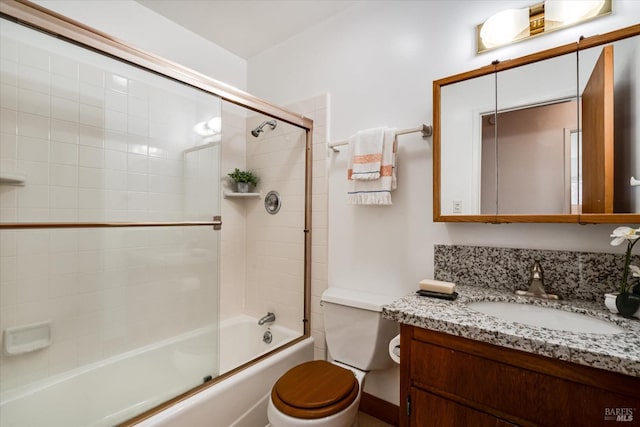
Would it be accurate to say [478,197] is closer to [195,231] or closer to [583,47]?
[583,47]

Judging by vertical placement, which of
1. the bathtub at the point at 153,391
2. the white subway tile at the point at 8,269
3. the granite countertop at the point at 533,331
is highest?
the white subway tile at the point at 8,269

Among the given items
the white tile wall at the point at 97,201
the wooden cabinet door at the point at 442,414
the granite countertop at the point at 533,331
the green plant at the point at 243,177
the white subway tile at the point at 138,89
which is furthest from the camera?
the green plant at the point at 243,177

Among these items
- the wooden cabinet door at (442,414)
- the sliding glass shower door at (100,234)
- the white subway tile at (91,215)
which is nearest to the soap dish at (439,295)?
Answer: the wooden cabinet door at (442,414)

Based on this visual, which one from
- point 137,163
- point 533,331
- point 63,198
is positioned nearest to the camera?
point 533,331

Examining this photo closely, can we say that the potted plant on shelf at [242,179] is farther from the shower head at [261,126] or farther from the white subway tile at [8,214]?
the white subway tile at [8,214]

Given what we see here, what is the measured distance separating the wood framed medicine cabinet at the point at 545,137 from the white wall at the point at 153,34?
172 cm

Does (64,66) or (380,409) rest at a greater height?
(64,66)

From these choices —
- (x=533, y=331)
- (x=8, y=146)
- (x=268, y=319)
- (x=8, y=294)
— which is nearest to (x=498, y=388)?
(x=533, y=331)

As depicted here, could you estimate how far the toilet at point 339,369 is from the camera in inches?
46.7

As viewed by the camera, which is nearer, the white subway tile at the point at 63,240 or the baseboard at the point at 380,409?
the white subway tile at the point at 63,240

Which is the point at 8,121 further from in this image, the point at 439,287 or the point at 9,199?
the point at 439,287

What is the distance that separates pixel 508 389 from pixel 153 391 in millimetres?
1449

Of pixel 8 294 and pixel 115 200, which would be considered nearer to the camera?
pixel 8 294

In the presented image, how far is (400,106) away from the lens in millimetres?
1656
